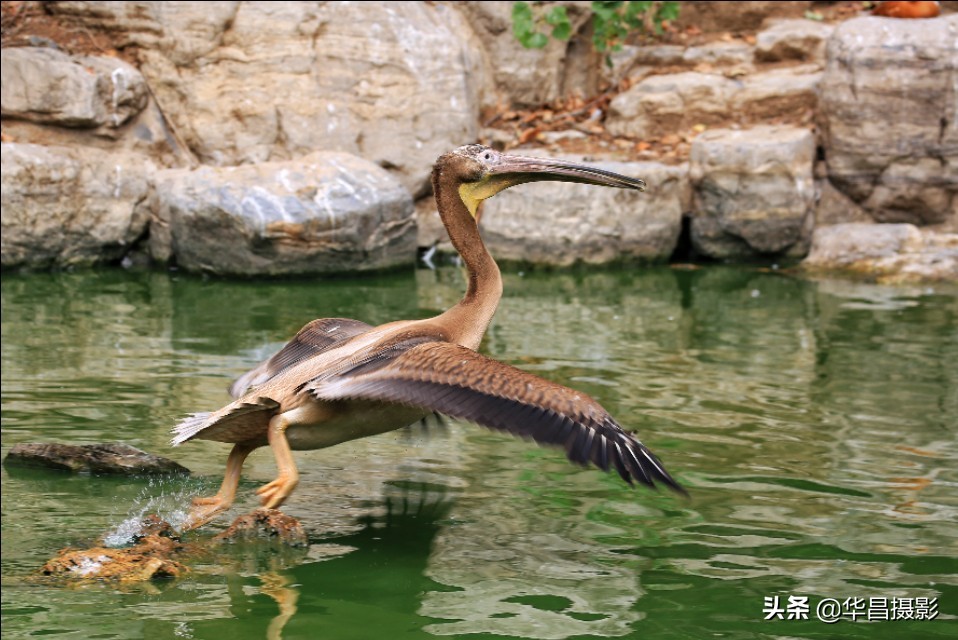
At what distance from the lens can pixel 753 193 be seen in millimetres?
11328

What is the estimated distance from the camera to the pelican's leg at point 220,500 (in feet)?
15.8

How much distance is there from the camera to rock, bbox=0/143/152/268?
10445 millimetres

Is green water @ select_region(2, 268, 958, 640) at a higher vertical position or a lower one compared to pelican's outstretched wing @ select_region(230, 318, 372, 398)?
lower

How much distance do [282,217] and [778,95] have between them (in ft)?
16.8

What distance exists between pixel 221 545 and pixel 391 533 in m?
0.66

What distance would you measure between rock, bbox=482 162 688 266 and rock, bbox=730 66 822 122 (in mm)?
1467

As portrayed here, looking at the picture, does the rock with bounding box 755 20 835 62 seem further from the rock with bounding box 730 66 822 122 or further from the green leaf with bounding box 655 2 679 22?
the green leaf with bounding box 655 2 679 22

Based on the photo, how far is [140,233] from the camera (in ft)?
36.9

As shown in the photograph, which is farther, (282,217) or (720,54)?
(720,54)

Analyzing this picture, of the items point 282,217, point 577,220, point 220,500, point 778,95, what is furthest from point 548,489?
point 778,95

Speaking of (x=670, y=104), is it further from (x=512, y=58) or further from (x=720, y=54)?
(x=512, y=58)

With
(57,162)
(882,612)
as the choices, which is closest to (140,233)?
(57,162)

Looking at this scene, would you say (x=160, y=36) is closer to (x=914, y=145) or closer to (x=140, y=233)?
(x=140, y=233)

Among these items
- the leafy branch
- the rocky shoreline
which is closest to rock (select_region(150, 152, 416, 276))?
the rocky shoreline
